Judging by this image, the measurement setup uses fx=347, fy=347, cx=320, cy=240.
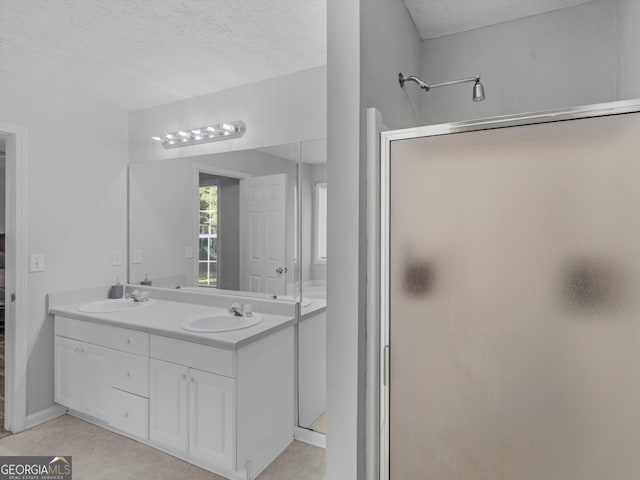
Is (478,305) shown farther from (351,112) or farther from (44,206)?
(44,206)

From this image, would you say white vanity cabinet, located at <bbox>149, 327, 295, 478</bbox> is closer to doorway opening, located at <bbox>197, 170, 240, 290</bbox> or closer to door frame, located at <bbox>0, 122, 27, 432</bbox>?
doorway opening, located at <bbox>197, 170, 240, 290</bbox>

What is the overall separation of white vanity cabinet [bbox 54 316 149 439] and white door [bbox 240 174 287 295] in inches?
30.3

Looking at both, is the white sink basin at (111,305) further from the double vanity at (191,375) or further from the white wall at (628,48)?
the white wall at (628,48)

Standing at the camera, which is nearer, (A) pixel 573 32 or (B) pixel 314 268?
(A) pixel 573 32

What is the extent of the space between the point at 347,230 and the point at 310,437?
5.30 feet

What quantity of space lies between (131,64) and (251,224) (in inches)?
50.1

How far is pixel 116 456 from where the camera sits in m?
2.08

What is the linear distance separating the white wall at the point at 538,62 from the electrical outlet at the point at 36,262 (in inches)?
110

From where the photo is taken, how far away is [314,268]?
92.8 inches

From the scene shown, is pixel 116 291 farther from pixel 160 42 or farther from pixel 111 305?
pixel 160 42

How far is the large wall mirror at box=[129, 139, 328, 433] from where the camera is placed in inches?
91.5

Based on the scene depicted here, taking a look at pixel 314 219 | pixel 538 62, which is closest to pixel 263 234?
pixel 314 219

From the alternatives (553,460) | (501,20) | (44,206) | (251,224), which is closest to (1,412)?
(44,206)

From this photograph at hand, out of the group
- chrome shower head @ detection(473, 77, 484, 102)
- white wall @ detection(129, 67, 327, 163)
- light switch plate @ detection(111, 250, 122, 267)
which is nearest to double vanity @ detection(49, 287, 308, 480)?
light switch plate @ detection(111, 250, 122, 267)
